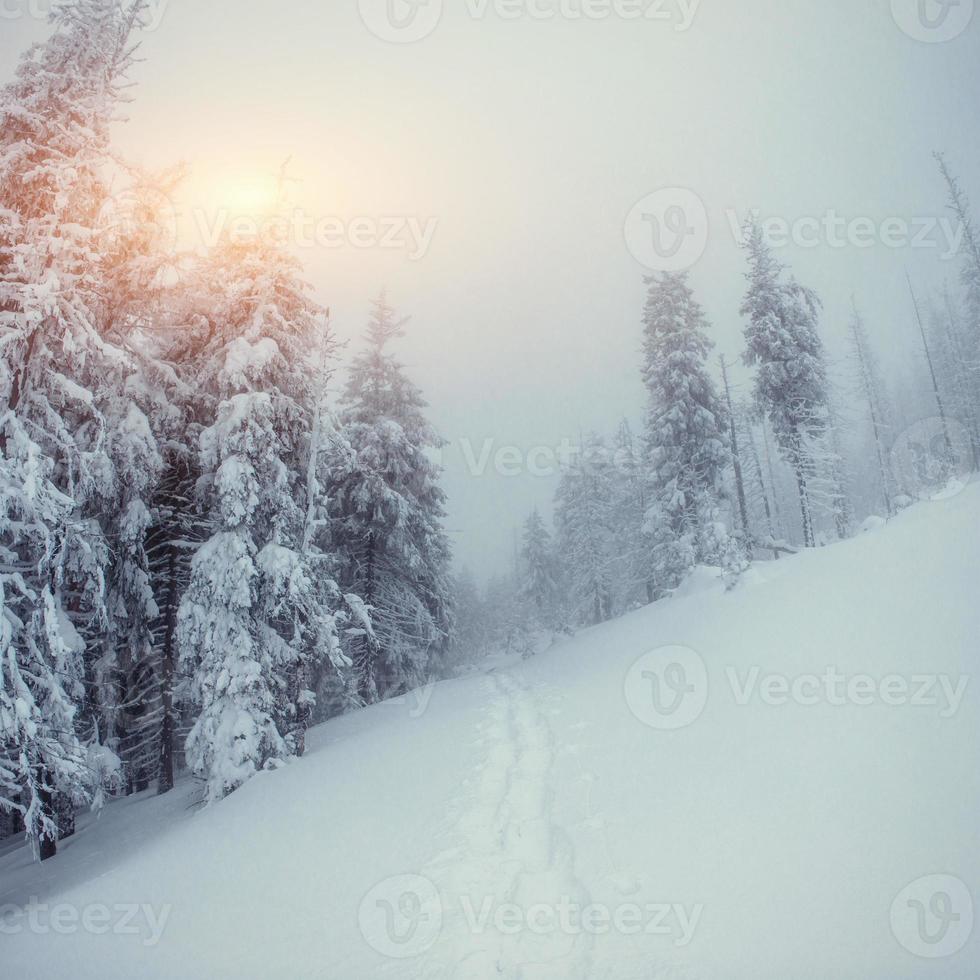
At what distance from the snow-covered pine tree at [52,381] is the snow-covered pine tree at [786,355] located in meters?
22.1

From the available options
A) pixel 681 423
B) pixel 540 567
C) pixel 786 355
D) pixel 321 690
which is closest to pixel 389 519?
pixel 321 690

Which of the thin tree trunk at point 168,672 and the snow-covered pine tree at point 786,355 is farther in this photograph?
the snow-covered pine tree at point 786,355

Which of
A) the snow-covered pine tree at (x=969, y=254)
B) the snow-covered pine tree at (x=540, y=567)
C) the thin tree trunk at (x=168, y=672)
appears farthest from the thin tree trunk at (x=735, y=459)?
the thin tree trunk at (x=168, y=672)

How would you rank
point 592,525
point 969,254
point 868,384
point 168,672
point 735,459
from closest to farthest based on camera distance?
point 168,672 < point 735,459 < point 969,254 < point 868,384 < point 592,525

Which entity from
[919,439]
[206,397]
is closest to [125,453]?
[206,397]

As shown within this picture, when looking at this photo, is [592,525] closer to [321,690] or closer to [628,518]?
[628,518]

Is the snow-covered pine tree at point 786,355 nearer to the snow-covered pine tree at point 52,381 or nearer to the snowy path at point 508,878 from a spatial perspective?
the snowy path at point 508,878

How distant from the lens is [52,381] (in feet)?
28.8

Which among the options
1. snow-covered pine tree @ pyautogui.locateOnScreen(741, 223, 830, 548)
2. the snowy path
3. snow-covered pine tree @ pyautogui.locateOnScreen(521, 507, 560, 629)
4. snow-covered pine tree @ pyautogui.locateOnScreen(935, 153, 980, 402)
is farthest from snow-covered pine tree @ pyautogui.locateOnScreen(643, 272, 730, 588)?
snow-covered pine tree @ pyautogui.locateOnScreen(521, 507, 560, 629)

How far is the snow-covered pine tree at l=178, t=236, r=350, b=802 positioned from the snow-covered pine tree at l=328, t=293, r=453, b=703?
18.6 ft

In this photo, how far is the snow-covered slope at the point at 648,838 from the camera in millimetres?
4219

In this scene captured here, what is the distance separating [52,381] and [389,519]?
1102 cm

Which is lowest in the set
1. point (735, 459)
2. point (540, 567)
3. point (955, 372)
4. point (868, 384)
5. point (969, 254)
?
point (540, 567)

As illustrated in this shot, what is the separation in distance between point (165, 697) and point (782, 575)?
1524cm
